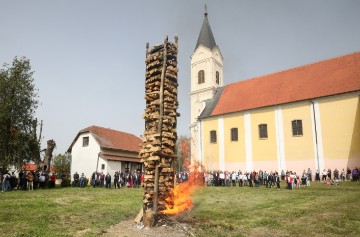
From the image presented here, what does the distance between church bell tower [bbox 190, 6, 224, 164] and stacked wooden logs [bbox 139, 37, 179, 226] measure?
34.6 m

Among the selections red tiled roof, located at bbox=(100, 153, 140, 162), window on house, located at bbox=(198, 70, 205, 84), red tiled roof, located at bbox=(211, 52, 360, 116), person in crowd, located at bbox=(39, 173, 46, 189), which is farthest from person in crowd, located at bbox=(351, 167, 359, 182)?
person in crowd, located at bbox=(39, 173, 46, 189)

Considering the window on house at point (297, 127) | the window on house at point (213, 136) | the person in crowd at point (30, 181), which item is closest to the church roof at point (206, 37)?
the window on house at point (213, 136)

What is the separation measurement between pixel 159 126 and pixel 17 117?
24581mm

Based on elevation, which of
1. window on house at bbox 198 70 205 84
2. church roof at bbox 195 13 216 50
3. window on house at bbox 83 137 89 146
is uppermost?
church roof at bbox 195 13 216 50

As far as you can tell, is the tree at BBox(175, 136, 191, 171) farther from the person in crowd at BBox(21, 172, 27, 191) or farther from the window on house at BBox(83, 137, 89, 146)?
the person in crowd at BBox(21, 172, 27, 191)

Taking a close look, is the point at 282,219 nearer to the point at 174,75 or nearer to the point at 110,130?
the point at 174,75

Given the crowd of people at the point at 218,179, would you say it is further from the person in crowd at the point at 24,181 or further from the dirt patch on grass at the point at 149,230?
the dirt patch on grass at the point at 149,230

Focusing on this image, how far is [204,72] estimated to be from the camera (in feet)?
156

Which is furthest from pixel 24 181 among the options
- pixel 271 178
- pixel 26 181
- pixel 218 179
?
pixel 271 178

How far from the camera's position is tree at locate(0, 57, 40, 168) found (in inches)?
1041

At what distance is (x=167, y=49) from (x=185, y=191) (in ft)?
16.0

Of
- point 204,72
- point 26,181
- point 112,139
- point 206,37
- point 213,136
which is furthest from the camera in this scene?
point 206,37

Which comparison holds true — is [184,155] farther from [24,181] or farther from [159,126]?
[24,181]

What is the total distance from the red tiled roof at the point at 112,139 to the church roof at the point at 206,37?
20696mm
